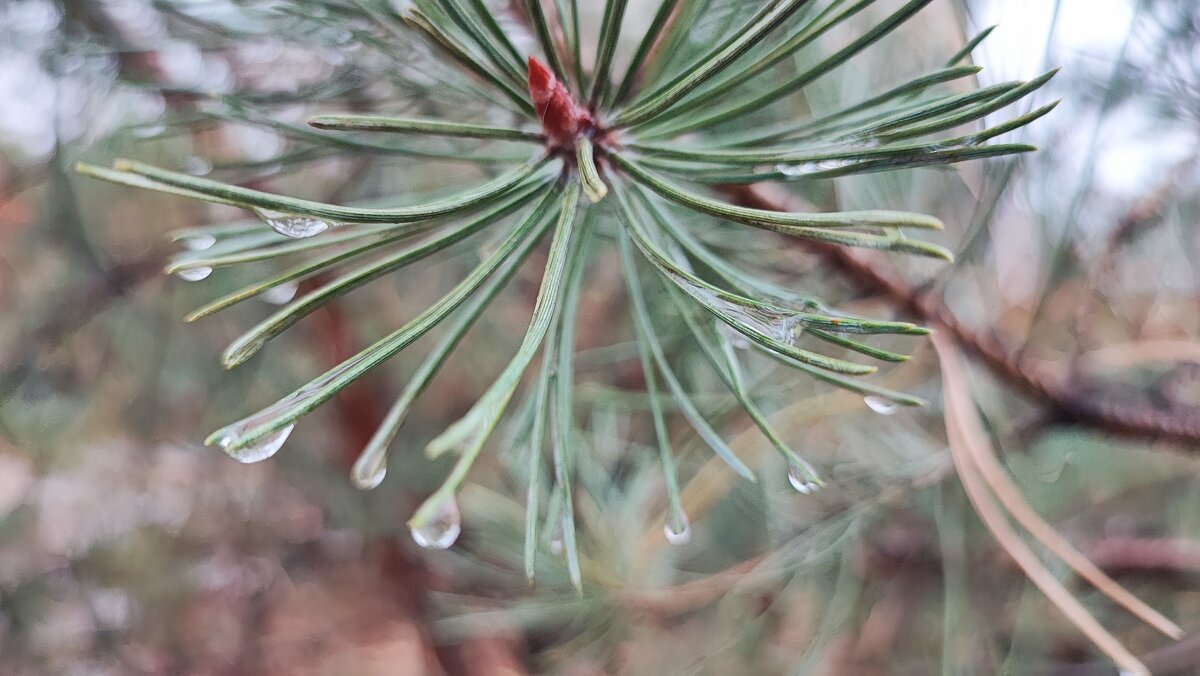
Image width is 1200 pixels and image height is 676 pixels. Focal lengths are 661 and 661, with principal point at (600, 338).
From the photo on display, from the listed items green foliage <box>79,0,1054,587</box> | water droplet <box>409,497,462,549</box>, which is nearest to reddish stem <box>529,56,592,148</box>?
green foliage <box>79,0,1054,587</box>

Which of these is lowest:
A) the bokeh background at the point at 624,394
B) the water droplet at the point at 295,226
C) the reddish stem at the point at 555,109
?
the bokeh background at the point at 624,394

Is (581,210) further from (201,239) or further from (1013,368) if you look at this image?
(1013,368)

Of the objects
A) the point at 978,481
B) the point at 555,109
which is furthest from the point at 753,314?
the point at 978,481

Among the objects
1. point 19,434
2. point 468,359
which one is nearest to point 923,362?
point 468,359

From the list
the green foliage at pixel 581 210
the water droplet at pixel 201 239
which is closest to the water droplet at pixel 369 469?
the green foliage at pixel 581 210

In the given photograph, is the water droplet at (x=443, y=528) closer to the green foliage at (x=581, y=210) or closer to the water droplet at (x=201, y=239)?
the green foliage at (x=581, y=210)

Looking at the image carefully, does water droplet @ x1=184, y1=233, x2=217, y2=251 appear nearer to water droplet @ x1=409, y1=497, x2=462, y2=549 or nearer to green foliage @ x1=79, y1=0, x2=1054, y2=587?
green foliage @ x1=79, y1=0, x2=1054, y2=587

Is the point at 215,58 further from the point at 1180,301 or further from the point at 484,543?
the point at 1180,301
